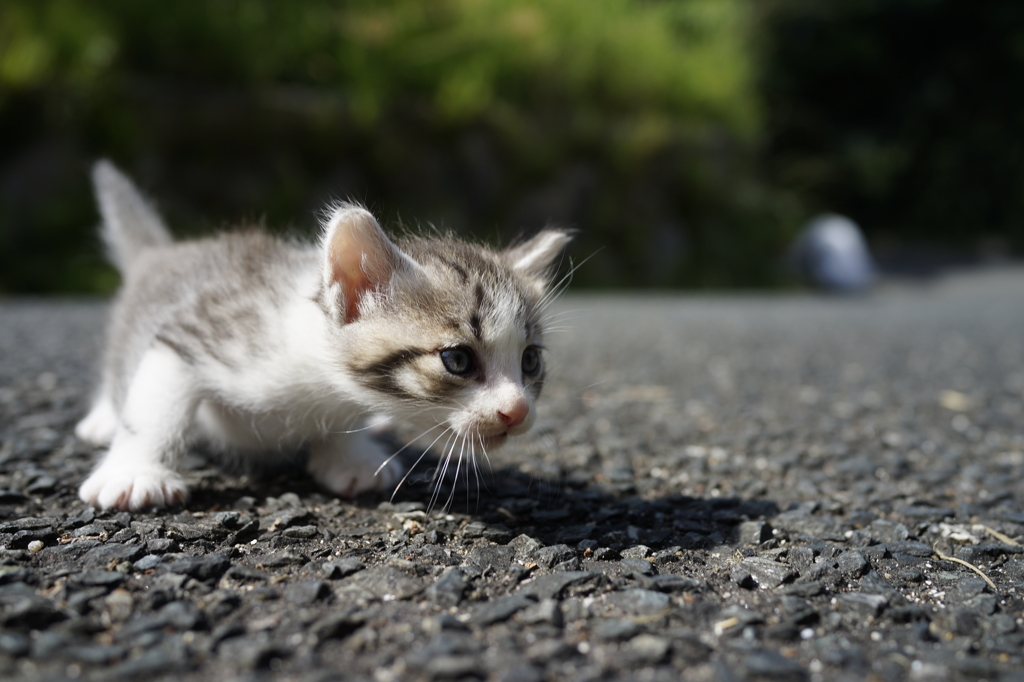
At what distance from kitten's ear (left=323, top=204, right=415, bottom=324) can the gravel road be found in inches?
22.6

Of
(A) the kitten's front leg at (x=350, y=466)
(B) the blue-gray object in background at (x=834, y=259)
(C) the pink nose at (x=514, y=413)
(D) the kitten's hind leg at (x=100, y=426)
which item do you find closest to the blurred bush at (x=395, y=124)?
(B) the blue-gray object in background at (x=834, y=259)

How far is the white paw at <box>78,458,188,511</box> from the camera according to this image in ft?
6.05

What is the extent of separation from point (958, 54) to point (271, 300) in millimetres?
18971

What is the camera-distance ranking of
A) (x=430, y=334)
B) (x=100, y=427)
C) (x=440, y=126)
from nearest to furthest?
(x=430, y=334)
(x=100, y=427)
(x=440, y=126)

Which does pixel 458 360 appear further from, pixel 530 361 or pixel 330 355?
pixel 330 355

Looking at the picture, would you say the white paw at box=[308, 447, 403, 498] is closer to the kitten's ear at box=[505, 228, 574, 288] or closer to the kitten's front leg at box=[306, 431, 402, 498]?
the kitten's front leg at box=[306, 431, 402, 498]

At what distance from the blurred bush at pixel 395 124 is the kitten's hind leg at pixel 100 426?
14.6 ft

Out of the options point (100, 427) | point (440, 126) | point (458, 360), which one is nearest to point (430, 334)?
point (458, 360)

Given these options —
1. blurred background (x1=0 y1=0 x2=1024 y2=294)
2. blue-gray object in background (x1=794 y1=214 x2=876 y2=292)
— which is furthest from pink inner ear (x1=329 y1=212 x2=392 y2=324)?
blue-gray object in background (x1=794 y1=214 x2=876 y2=292)

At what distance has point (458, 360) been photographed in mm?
1820

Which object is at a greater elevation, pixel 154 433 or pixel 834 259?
pixel 834 259

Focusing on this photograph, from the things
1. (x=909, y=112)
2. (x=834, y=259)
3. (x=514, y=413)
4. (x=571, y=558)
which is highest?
(x=909, y=112)

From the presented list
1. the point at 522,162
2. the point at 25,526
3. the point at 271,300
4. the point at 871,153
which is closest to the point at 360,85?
the point at 522,162

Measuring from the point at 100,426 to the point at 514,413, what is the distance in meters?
1.56
